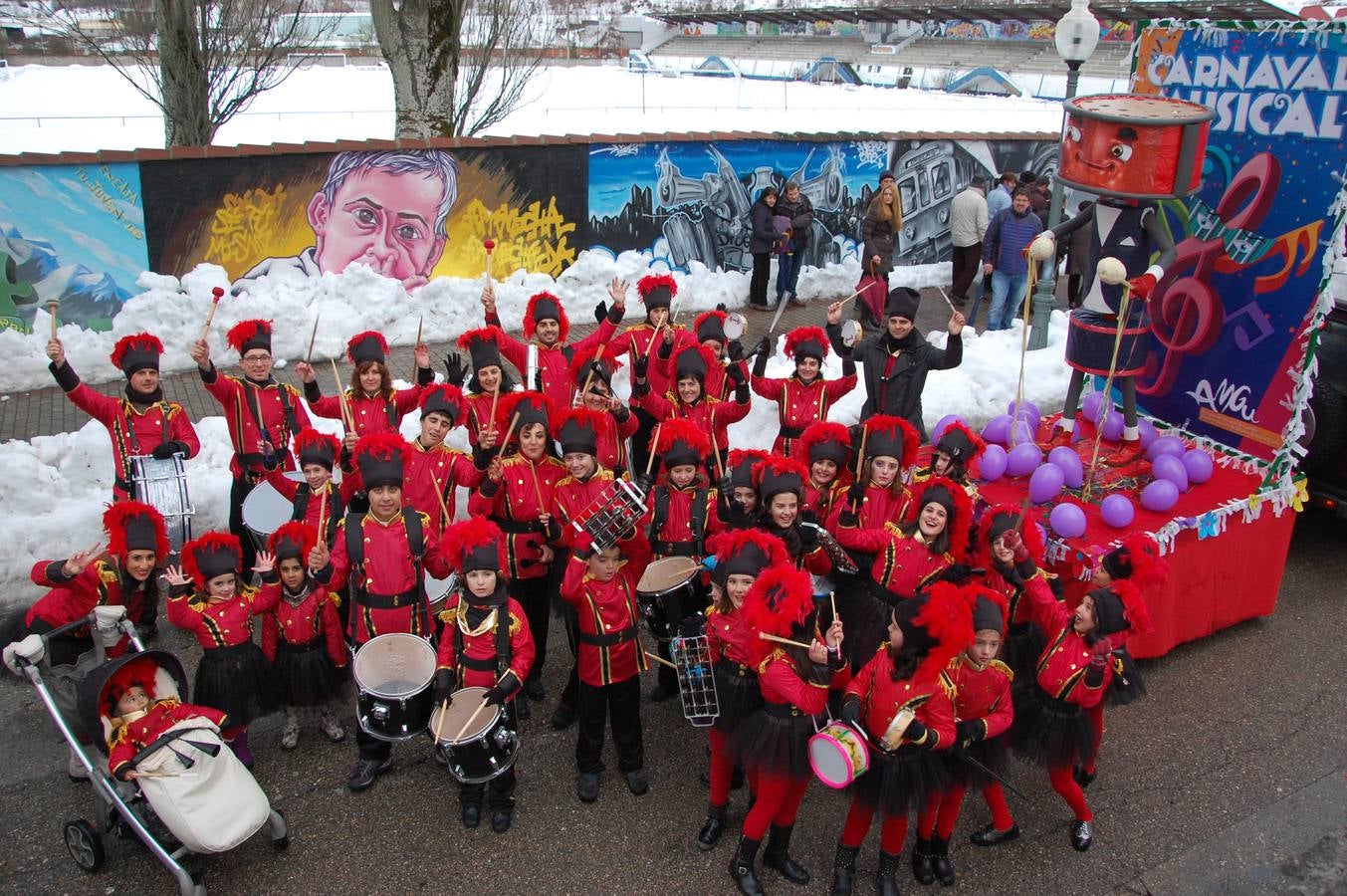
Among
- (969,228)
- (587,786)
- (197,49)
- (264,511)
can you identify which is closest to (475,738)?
(587,786)

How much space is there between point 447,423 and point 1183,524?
4.84 metres

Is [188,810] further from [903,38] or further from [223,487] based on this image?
[903,38]

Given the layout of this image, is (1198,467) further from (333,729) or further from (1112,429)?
(333,729)

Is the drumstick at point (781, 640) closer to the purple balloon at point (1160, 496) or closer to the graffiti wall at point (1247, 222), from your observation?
the purple balloon at point (1160, 496)

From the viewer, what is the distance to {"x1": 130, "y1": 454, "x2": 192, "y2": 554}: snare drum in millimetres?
6367

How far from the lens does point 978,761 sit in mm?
4582

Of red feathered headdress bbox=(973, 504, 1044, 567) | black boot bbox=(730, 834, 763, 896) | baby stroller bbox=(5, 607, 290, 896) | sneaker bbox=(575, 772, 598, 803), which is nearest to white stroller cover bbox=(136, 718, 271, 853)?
baby stroller bbox=(5, 607, 290, 896)

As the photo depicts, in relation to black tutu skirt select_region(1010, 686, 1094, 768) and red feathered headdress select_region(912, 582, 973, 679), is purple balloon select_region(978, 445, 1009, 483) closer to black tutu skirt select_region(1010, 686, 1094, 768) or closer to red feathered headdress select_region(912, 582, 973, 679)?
black tutu skirt select_region(1010, 686, 1094, 768)

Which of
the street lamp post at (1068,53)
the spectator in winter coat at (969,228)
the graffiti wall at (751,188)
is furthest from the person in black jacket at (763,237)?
the street lamp post at (1068,53)

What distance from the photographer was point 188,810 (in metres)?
4.27

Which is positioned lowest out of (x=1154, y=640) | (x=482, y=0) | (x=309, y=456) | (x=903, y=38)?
(x=1154, y=640)

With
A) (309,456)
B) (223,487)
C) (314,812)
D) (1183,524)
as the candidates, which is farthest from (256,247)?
(1183,524)

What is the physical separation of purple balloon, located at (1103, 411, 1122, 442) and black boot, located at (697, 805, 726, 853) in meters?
4.75

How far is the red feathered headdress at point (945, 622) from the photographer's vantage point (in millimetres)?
4086
